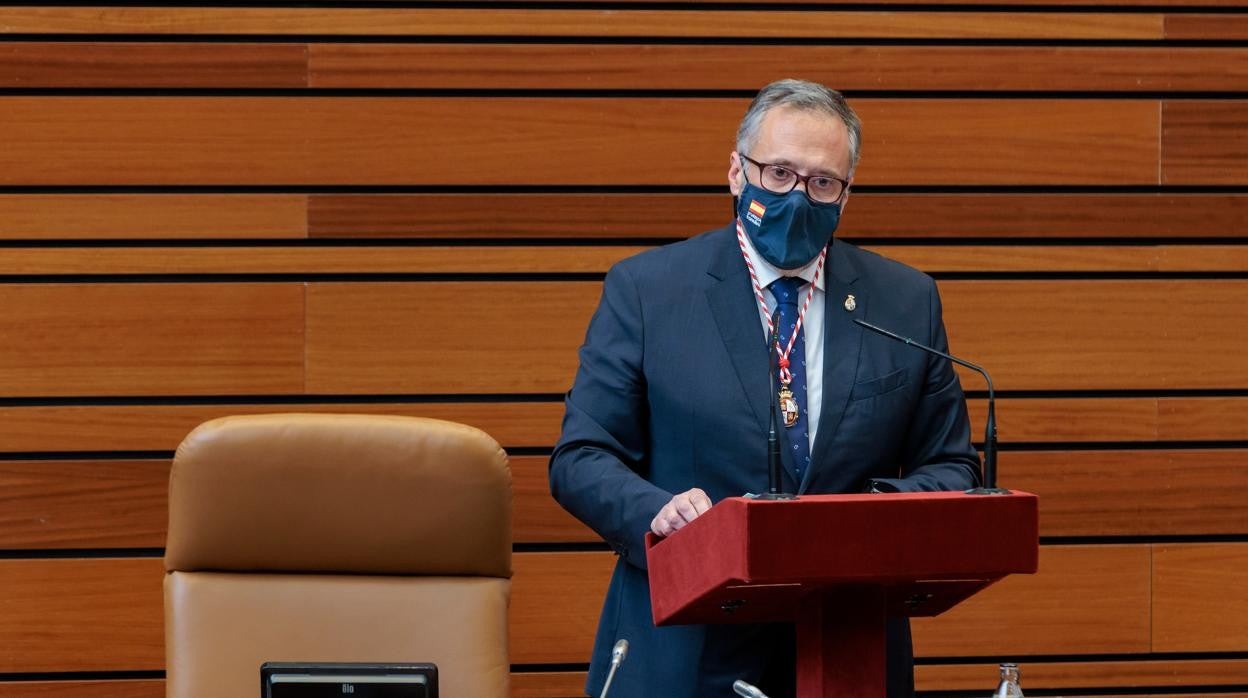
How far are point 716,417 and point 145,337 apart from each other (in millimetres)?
1786

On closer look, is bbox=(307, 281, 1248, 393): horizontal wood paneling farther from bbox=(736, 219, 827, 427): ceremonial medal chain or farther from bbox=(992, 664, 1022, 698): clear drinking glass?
bbox=(992, 664, 1022, 698): clear drinking glass

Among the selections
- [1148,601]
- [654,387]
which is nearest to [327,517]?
[654,387]

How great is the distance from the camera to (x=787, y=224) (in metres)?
2.14

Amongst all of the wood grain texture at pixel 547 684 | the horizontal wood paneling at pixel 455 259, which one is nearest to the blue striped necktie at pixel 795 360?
the horizontal wood paneling at pixel 455 259

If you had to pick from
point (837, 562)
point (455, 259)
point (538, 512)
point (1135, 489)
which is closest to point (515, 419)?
point (538, 512)

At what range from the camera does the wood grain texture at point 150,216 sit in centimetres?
345

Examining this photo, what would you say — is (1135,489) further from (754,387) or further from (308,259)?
(308,259)

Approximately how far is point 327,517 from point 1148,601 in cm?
227

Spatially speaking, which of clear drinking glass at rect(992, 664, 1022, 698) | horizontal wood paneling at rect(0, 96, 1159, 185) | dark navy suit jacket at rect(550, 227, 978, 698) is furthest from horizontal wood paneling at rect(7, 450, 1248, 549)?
clear drinking glass at rect(992, 664, 1022, 698)

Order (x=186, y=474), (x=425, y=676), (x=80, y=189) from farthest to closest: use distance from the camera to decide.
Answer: (x=80, y=189) < (x=186, y=474) < (x=425, y=676)

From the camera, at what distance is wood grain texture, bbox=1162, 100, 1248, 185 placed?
12.0ft

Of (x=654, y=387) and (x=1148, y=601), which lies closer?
(x=654, y=387)

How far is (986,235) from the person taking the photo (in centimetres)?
363

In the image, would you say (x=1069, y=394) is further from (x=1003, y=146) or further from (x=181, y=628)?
(x=181, y=628)
